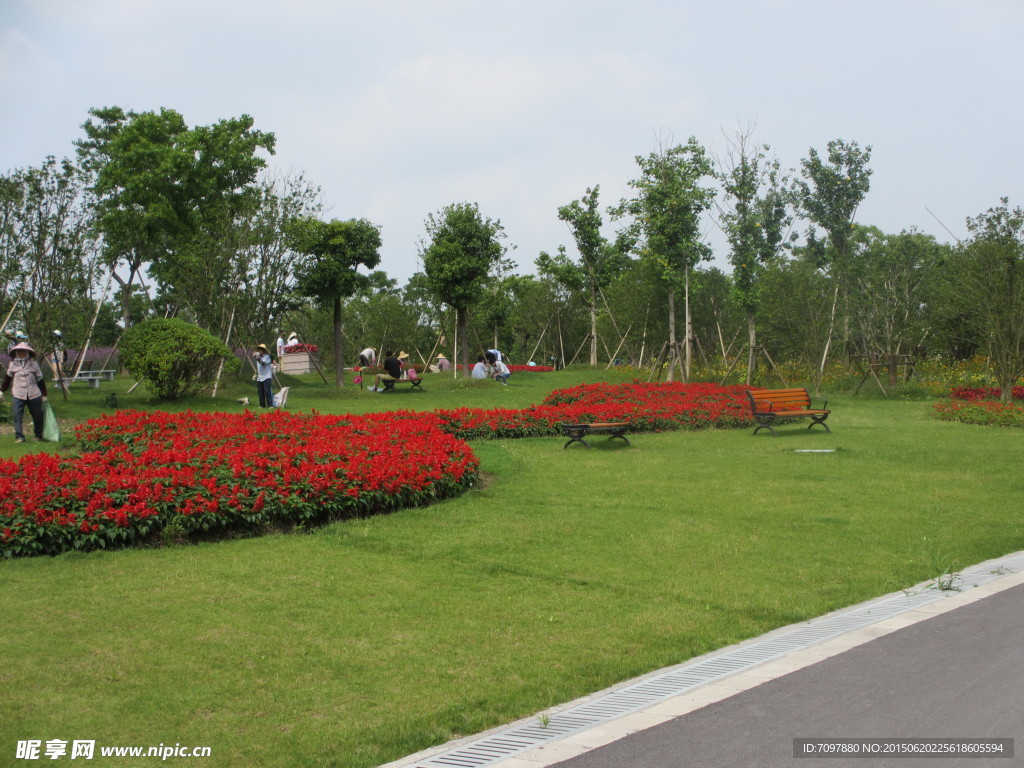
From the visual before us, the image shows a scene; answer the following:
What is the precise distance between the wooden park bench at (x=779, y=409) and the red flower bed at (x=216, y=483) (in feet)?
22.7

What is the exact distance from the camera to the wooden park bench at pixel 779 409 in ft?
52.4

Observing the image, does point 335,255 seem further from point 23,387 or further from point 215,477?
point 215,477

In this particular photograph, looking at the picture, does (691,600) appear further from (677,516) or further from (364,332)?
(364,332)

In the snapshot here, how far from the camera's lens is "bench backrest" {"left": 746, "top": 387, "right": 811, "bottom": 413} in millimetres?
16694

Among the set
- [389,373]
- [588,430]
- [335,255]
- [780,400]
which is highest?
[335,255]

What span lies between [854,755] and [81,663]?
3.78 metres

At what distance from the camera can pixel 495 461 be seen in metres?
12.5

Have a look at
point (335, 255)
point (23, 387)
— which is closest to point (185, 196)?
point (335, 255)

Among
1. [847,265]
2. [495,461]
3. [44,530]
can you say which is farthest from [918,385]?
[44,530]

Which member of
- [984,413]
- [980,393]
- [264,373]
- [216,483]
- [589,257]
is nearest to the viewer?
[216,483]

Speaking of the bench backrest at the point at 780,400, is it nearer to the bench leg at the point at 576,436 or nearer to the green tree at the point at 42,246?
the bench leg at the point at 576,436

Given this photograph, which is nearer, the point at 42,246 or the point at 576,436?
the point at 576,436

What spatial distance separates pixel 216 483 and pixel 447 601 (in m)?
3.01

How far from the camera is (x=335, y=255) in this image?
24500 millimetres
